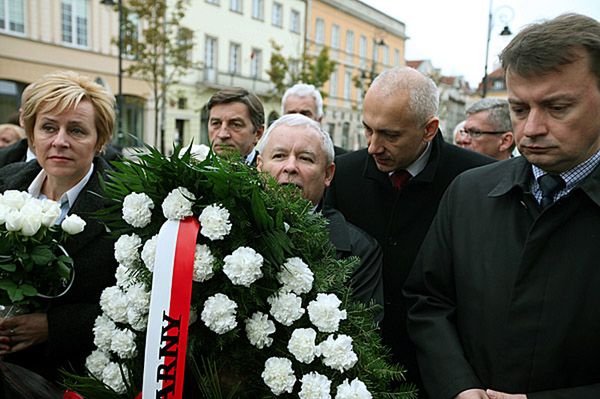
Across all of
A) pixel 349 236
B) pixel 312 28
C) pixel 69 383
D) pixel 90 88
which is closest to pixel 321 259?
pixel 349 236

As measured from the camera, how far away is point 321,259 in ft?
6.54

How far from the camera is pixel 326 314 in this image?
70.1 inches

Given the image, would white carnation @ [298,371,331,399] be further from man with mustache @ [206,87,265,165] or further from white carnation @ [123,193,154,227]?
man with mustache @ [206,87,265,165]

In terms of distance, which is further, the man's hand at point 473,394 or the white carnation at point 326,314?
the man's hand at point 473,394

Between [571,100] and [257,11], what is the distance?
33773mm

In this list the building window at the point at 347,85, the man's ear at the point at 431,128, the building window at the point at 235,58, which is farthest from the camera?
the building window at the point at 347,85

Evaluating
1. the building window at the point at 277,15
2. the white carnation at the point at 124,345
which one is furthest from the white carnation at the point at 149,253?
the building window at the point at 277,15

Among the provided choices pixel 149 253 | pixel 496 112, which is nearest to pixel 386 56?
pixel 496 112

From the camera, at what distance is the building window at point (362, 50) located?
44312mm

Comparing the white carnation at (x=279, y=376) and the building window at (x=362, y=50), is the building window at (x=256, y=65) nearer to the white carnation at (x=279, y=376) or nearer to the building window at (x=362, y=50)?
the building window at (x=362, y=50)

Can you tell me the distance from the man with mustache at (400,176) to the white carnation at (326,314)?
108 cm

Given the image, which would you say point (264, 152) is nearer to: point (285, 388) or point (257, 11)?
point (285, 388)

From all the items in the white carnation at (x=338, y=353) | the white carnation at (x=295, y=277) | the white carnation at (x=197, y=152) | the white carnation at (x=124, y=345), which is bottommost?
the white carnation at (x=124, y=345)

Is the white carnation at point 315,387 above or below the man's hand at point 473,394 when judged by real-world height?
above
